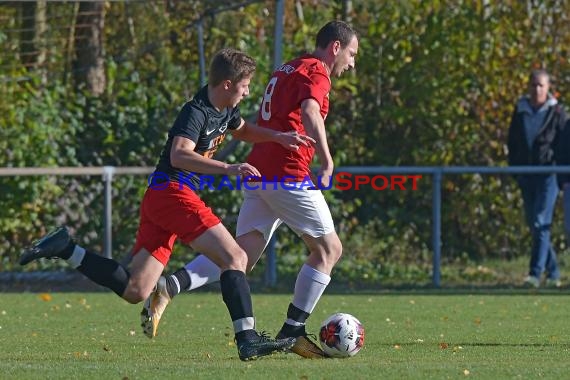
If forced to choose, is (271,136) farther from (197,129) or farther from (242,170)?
(242,170)

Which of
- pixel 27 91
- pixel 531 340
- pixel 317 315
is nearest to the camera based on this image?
pixel 531 340

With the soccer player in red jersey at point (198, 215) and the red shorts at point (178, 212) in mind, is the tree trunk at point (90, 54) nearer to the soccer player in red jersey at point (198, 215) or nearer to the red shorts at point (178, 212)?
the soccer player in red jersey at point (198, 215)

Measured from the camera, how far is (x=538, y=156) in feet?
49.4

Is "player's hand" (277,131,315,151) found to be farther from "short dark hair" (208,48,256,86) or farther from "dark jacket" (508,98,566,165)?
"dark jacket" (508,98,566,165)

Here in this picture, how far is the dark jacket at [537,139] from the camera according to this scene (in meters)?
14.9

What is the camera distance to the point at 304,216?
328 inches

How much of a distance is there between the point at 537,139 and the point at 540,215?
906 mm

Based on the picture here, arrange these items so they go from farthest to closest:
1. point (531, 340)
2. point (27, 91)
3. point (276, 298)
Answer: point (27, 91), point (276, 298), point (531, 340)

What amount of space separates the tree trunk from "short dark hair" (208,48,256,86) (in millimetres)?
8919

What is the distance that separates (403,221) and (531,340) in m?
7.44

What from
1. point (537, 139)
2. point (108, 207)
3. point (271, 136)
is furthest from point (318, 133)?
point (537, 139)

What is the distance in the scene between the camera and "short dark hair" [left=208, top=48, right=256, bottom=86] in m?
8.01

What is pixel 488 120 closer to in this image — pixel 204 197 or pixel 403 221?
pixel 403 221

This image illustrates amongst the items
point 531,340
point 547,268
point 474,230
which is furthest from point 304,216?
point 474,230
